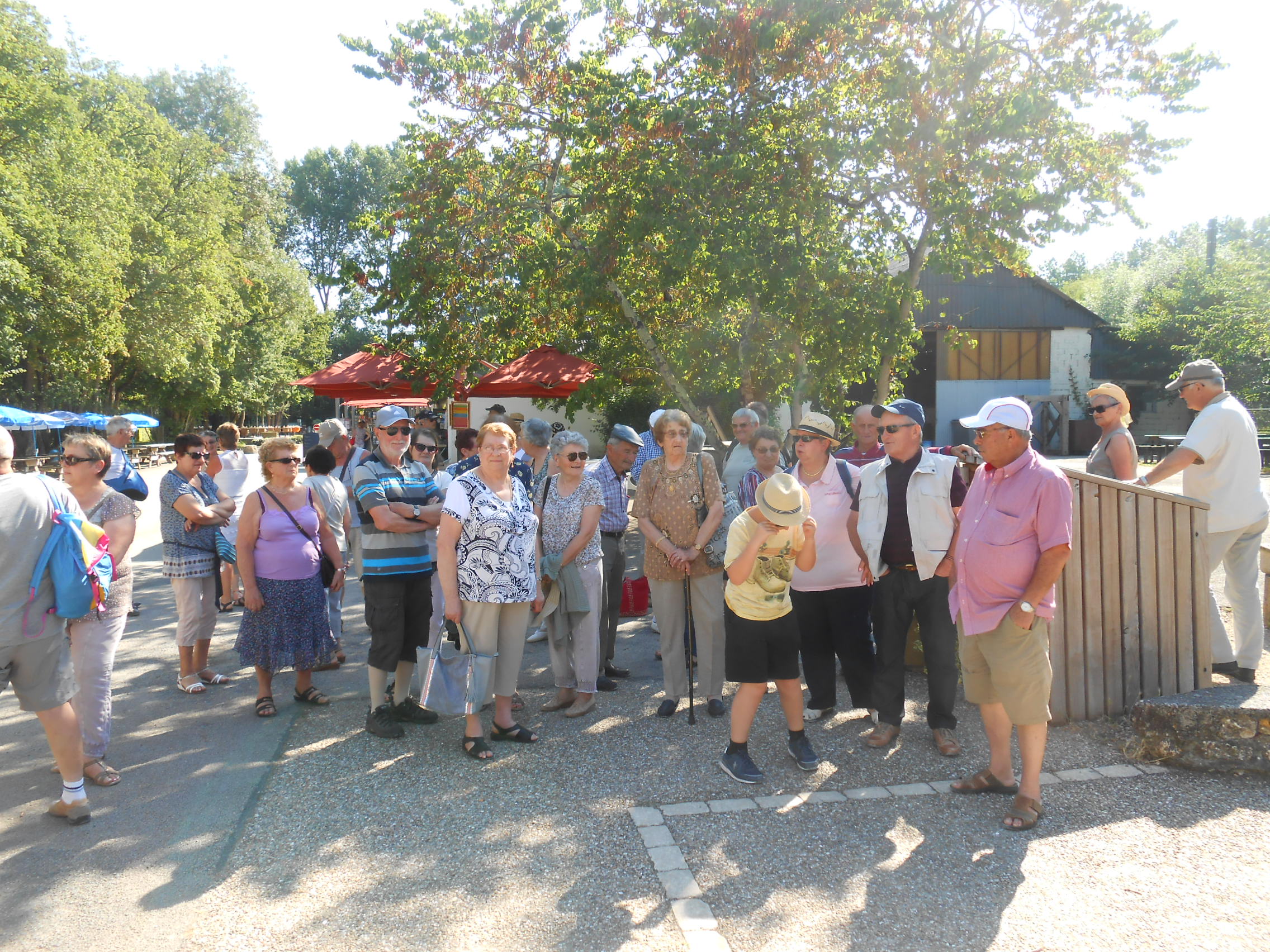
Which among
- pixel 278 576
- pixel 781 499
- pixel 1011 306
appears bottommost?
pixel 278 576

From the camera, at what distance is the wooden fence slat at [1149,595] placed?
→ 4.88 meters

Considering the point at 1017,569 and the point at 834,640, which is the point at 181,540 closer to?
the point at 834,640

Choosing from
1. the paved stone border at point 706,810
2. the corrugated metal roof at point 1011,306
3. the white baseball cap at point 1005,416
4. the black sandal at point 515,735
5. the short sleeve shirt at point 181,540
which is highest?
the corrugated metal roof at point 1011,306

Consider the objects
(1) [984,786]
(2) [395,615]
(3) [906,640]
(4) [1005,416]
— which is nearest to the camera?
(4) [1005,416]

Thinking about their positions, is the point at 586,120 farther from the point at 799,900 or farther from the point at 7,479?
the point at 799,900

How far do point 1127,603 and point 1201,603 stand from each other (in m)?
0.44

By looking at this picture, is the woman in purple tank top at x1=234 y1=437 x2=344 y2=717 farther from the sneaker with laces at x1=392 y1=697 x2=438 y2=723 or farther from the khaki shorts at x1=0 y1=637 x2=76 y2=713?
the khaki shorts at x1=0 y1=637 x2=76 y2=713

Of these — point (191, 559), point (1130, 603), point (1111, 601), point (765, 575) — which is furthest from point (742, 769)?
point (191, 559)

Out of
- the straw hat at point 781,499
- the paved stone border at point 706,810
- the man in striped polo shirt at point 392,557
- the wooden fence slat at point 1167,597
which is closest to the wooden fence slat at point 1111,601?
the wooden fence slat at point 1167,597

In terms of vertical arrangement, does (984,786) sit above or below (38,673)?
below

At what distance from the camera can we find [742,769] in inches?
169

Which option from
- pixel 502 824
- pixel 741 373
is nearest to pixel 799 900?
pixel 502 824

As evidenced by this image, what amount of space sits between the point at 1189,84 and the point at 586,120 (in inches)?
263

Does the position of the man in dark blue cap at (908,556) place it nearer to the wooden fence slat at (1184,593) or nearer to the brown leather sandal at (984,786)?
the brown leather sandal at (984,786)
